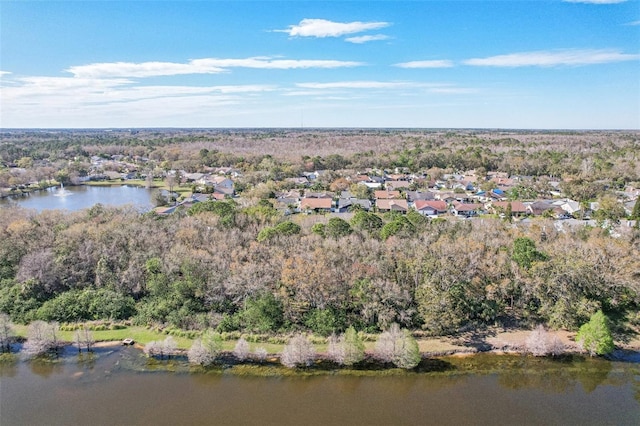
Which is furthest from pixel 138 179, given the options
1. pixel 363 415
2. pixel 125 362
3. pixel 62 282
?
pixel 363 415

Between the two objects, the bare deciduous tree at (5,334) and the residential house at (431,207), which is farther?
the residential house at (431,207)

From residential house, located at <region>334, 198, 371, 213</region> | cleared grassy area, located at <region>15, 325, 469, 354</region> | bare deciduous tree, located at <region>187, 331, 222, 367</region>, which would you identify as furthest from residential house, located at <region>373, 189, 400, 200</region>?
bare deciduous tree, located at <region>187, 331, 222, 367</region>

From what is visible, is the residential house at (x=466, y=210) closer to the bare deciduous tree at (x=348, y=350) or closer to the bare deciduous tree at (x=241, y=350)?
the bare deciduous tree at (x=348, y=350)

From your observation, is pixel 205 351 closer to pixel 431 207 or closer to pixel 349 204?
pixel 349 204

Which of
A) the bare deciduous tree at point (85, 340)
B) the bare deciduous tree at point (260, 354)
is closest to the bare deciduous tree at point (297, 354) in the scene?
the bare deciduous tree at point (260, 354)

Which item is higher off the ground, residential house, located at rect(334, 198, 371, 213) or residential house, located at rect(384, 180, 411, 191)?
residential house, located at rect(384, 180, 411, 191)

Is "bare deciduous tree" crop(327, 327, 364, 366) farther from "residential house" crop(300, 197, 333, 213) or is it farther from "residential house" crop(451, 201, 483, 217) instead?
"residential house" crop(451, 201, 483, 217)

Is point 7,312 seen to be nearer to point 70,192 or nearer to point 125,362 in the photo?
point 125,362
